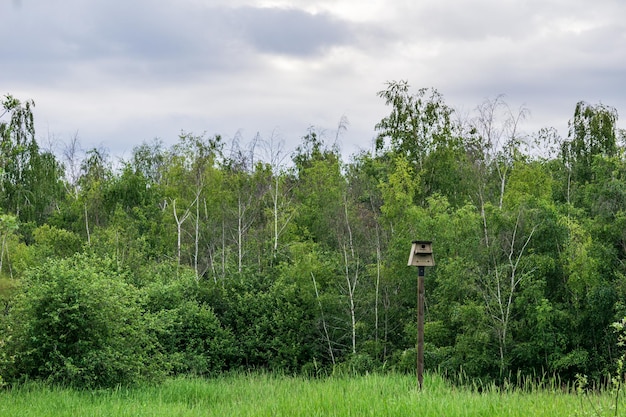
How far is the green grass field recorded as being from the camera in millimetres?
7883

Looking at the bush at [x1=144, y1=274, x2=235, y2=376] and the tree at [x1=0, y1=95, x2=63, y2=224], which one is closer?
the bush at [x1=144, y1=274, x2=235, y2=376]

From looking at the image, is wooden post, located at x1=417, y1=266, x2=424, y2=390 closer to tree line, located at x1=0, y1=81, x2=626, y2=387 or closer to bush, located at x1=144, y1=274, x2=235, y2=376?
tree line, located at x1=0, y1=81, x2=626, y2=387

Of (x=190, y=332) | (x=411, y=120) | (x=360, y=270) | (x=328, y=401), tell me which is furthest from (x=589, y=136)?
(x=328, y=401)

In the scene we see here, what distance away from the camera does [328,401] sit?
9.19m

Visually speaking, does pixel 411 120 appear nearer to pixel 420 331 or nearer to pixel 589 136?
pixel 589 136

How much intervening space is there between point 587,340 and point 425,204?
860 cm

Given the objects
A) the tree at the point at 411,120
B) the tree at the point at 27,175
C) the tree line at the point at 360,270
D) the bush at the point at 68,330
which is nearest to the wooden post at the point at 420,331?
the tree line at the point at 360,270

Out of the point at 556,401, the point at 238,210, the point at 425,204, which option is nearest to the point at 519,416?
the point at 556,401

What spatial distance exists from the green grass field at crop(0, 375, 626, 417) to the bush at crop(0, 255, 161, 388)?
0.65m

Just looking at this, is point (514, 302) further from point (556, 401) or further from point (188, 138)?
point (188, 138)

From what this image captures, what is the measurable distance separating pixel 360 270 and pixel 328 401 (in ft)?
42.9

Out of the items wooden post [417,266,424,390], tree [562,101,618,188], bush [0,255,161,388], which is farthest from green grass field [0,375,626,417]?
tree [562,101,618,188]

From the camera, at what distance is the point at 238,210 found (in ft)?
95.0

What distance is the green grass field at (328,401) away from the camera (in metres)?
7.88
